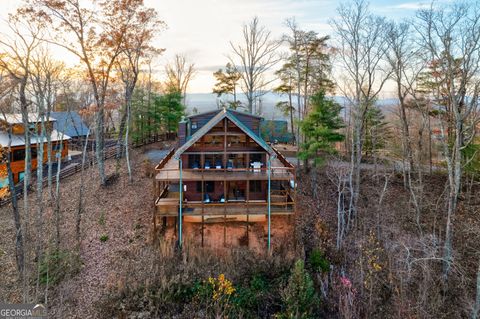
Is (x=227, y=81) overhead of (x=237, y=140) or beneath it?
overhead

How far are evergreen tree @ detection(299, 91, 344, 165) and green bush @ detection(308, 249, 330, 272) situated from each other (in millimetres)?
6556

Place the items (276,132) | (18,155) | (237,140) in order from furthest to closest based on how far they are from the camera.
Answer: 1. (276,132)
2. (18,155)
3. (237,140)

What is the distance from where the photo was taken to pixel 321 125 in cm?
1908

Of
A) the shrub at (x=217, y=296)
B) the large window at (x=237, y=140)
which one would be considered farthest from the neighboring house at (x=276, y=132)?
the shrub at (x=217, y=296)

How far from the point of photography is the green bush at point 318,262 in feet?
48.4

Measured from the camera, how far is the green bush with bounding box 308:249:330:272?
48.4ft

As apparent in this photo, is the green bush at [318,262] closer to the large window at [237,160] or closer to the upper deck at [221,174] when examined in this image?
the upper deck at [221,174]

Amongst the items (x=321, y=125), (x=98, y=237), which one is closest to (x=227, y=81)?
(x=321, y=125)

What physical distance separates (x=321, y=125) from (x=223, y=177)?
8.58m

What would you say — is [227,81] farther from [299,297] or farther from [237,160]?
[299,297]

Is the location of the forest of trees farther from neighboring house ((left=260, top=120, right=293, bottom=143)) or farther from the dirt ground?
neighboring house ((left=260, top=120, right=293, bottom=143))

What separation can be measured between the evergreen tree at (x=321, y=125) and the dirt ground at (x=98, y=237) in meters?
5.72

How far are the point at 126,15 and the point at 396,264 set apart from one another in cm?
2377

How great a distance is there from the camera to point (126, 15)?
19.3 m
